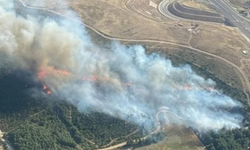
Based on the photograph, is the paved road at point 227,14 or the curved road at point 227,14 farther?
the paved road at point 227,14

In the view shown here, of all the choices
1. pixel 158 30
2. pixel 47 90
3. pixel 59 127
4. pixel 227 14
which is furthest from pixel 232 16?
pixel 59 127

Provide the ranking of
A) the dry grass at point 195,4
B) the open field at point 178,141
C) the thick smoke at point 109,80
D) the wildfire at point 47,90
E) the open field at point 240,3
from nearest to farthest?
the open field at point 178,141 < the thick smoke at point 109,80 < the wildfire at point 47,90 < the dry grass at point 195,4 < the open field at point 240,3

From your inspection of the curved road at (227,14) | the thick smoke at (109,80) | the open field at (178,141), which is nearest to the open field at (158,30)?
the curved road at (227,14)

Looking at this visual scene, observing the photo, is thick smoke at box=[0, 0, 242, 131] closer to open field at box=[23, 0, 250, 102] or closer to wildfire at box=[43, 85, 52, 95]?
wildfire at box=[43, 85, 52, 95]

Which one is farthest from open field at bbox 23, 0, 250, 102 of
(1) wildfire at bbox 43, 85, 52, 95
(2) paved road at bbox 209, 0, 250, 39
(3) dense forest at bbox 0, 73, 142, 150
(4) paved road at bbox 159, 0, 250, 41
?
(3) dense forest at bbox 0, 73, 142, 150

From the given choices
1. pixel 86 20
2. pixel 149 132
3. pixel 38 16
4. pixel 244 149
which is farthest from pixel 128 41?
pixel 244 149

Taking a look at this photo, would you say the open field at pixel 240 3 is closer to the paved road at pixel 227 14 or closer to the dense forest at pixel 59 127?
the paved road at pixel 227 14

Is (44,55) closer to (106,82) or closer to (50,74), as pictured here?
(50,74)
